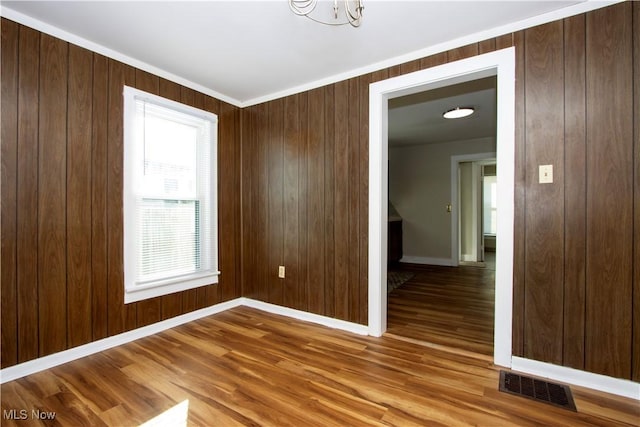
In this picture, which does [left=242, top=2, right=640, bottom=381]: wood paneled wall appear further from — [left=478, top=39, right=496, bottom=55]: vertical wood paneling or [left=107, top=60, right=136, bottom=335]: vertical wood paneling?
[left=107, top=60, right=136, bottom=335]: vertical wood paneling

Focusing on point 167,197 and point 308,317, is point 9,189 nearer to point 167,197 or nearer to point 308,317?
point 167,197

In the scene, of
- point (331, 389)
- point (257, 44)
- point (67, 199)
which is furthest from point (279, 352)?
point (257, 44)

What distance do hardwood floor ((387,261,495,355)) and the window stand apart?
2.04 m

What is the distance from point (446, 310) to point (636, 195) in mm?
1923

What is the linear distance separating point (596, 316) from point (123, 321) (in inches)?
132

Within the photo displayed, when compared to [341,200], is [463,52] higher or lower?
higher

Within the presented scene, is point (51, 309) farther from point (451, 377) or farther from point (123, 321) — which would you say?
point (451, 377)

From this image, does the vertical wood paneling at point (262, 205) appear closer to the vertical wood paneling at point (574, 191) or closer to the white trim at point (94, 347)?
the white trim at point (94, 347)

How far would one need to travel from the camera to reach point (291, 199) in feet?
9.93

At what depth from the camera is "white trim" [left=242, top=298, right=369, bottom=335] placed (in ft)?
8.57

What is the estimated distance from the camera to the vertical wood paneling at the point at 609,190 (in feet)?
5.55

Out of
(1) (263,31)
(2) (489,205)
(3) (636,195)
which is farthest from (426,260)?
(1) (263,31)

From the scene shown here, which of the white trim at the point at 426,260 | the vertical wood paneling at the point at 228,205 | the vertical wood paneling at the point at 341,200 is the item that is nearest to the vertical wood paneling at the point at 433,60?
the vertical wood paneling at the point at 341,200

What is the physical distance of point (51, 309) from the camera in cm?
201
